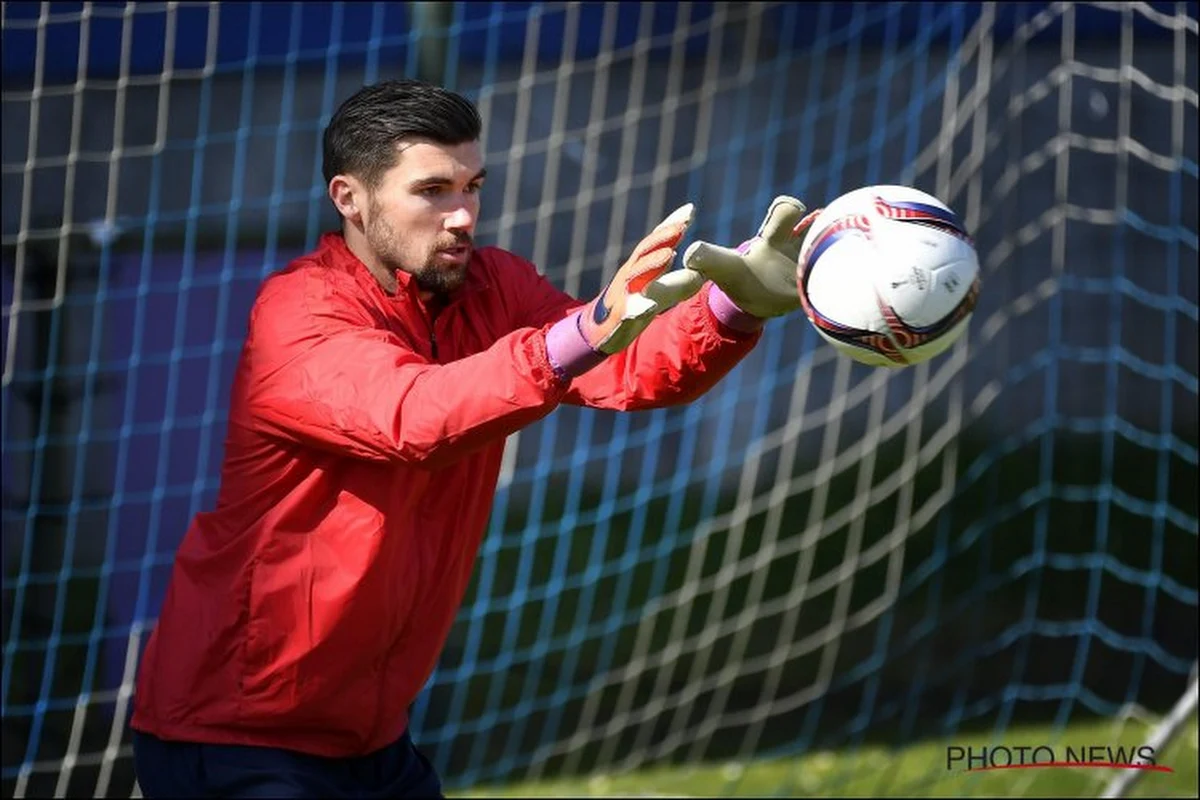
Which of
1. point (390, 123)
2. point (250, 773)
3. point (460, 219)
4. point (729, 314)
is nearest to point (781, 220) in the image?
point (729, 314)

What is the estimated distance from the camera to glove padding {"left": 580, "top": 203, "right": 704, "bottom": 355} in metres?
2.85

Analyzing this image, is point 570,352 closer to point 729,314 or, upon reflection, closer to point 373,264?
point 729,314

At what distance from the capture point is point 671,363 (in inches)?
131

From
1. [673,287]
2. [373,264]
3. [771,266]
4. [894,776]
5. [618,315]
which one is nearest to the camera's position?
[618,315]

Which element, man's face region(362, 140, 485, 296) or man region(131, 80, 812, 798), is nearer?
man region(131, 80, 812, 798)

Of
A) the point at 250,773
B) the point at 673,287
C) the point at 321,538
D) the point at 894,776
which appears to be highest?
the point at 673,287

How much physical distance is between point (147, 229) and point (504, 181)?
121 centimetres

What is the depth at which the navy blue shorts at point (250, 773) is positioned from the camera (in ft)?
10.7

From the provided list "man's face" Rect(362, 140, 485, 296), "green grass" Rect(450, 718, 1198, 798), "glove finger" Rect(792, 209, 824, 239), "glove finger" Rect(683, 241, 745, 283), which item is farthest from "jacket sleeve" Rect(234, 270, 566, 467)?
"green grass" Rect(450, 718, 1198, 798)

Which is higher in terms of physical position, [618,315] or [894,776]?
[618,315]

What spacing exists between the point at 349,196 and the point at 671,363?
0.66 meters

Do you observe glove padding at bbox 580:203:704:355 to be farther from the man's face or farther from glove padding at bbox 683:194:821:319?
the man's face

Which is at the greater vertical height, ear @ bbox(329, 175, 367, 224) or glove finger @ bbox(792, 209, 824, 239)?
glove finger @ bbox(792, 209, 824, 239)

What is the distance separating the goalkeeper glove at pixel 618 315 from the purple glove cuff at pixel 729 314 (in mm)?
339
